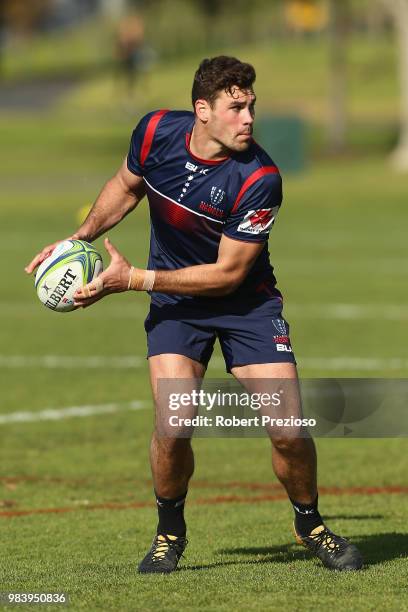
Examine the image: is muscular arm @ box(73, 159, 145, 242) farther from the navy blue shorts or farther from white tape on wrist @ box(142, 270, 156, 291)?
white tape on wrist @ box(142, 270, 156, 291)

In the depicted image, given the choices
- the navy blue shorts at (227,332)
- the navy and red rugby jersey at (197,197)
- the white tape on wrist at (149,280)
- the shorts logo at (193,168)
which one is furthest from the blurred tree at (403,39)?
the white tape on wrist at (149,280)

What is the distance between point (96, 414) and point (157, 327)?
5573mm

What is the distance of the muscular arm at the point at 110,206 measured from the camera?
28.0 ft

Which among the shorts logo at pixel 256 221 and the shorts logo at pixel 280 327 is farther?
the shorts logo at pixel 280 327

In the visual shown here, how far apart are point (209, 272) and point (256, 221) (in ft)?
1.17

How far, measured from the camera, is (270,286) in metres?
8.32

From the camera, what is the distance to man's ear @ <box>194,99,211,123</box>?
25.9ft

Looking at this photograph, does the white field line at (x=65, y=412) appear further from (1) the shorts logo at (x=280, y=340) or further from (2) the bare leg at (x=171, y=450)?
(1) the shorts logo at (x=280, y=340)

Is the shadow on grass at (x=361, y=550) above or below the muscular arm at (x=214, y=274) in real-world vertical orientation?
below

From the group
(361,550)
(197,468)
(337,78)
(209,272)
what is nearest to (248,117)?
(209,272)

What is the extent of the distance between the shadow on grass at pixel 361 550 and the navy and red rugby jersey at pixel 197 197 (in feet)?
4.69

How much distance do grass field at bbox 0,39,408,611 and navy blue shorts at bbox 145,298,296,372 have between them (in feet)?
3.69

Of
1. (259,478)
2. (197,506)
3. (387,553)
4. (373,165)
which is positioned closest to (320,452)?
(259,478)

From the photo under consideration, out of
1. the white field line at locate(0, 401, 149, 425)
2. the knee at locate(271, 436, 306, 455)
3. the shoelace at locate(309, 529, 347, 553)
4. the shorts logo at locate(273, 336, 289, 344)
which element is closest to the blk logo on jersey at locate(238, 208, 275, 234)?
the shorts logo at locate(273, 336, 289, 344)
